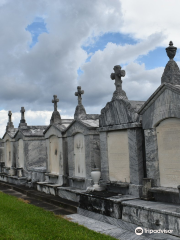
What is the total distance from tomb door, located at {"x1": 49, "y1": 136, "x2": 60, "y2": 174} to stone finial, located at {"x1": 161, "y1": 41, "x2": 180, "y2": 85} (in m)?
6.52

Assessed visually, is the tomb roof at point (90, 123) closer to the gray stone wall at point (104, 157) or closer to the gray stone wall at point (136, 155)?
the gray stone wall at point (104, 157)

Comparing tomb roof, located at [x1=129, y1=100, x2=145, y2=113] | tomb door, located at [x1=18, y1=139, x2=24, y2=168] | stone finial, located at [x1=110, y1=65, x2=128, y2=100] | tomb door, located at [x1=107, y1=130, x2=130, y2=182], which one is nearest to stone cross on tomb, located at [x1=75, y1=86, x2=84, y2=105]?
stone finial, located at [x1=110, y1=65, x2=128, y2=100]


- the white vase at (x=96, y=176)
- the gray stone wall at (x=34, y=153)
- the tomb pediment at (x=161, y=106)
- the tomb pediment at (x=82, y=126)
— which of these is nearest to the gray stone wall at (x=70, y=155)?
the tomb pediment at (x=82, y=126)

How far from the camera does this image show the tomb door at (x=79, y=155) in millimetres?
10375

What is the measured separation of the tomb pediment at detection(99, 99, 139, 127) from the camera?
801 centimetres

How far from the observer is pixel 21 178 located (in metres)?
15.5

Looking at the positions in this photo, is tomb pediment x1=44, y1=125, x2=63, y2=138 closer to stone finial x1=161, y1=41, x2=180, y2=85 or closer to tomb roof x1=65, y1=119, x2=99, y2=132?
tomb roof x1=65, y1=119, x2=99, y2=132

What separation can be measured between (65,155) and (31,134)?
4.20 m

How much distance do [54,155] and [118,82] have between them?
5239 mm

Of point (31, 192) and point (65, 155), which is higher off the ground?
point (65, 155)

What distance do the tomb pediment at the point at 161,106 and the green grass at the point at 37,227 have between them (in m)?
3.09

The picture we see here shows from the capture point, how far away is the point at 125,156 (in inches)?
328

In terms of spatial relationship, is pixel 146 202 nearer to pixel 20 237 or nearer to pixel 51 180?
pixel 20 237

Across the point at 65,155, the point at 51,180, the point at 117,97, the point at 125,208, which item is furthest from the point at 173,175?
the point at 51,180
